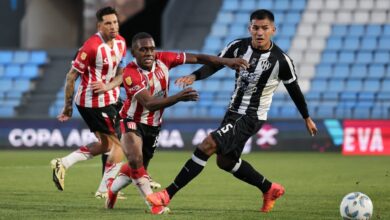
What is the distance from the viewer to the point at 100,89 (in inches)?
417

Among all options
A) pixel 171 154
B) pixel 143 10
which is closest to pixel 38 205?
pixel 171 154

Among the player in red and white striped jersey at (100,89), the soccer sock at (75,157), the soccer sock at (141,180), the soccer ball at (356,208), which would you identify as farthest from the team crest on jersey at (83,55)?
the soccer ball at (356,208)

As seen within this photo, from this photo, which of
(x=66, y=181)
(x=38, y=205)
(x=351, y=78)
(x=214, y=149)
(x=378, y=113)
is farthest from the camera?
(x=351, y=78)

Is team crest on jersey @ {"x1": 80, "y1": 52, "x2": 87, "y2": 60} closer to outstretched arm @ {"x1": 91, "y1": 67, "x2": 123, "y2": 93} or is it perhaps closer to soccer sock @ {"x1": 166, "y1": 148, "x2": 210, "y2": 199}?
outstretched arm @ {"x1": 91, "y1": 67, "x2": 123, "y2": 93}

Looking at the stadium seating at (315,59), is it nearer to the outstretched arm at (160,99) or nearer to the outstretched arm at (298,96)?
the outstretched arm at (298,96)

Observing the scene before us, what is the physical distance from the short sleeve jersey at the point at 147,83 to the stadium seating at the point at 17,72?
16.7m

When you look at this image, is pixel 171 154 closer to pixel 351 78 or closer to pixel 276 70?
pixel 351 78

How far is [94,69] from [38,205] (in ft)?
6.95

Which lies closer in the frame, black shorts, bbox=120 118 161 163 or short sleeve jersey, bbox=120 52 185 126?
short sleeve jersey, bbox=120 52 185 126

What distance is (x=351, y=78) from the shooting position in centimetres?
2464

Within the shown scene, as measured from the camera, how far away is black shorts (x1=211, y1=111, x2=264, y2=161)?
8703 millimetres

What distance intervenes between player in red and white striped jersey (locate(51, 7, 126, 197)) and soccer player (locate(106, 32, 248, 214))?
1462 mm

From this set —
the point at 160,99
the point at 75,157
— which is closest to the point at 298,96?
the point at 160,99

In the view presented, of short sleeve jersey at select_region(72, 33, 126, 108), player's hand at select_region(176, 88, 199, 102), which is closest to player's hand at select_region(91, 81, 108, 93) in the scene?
short sleeve jersey at select_region(72, 33, 126, 108)
